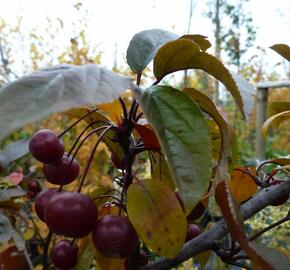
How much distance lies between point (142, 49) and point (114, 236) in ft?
0.75

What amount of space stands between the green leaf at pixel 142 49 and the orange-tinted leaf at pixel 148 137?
0.07m

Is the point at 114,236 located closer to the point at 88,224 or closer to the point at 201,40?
the point at 88,224

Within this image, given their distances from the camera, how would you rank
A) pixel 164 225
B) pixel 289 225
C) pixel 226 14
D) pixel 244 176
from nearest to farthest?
pixel 164 225 → pixel 244 176 → pixel 289 225 → pixel 226 14

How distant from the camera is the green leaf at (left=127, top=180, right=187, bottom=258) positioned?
43cm

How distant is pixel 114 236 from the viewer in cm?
42

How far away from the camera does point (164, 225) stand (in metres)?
0.44

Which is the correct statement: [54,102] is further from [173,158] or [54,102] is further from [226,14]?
[226,14]

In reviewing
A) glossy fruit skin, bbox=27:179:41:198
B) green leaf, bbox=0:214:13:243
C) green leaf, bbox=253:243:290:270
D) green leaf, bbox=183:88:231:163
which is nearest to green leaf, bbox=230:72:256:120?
green leaf, bbox=183:88:231:163

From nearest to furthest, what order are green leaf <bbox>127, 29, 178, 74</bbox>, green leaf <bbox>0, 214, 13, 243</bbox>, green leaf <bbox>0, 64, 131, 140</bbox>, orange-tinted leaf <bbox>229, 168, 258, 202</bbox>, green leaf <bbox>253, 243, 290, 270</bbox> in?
green leaf <bbox>0, 64, 131, 140</bbox>
green leaf <bbox>253, 243, 290, 270</bbox>
green leaf <bbox>127, 29, 178, 74</bbox>
orange-tinted leaf <bbox>229, 168, 258, 202</bbox>
green leaf <bbox>0, 214, 13, 243</bbox>

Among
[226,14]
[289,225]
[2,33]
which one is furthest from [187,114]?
[226,14]

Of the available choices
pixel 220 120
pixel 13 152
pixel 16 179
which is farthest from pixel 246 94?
pixel 16 179

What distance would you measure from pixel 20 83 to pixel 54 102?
0.13 ft

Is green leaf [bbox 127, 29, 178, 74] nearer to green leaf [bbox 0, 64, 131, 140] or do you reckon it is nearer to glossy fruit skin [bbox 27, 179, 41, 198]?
green leaf [bbox 0, 64, 131, 140]

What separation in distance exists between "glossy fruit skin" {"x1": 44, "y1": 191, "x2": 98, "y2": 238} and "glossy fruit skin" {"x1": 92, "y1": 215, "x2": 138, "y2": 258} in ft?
0.04
